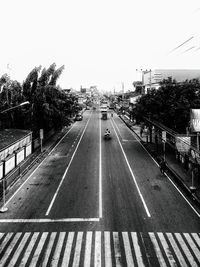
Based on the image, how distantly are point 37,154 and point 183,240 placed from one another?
2293 centimetres

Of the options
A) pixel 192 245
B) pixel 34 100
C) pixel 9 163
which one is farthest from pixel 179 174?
pixel 34 100

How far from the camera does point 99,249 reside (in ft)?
40.0

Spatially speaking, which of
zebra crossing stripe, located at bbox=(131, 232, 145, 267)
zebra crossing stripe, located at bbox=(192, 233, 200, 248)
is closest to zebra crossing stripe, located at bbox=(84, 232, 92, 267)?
zebra crossing stripe, located at bbox=(131, 232, 145, 267)

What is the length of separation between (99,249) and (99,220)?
3.28m

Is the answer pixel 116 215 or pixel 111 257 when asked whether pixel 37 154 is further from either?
pixel 111 257

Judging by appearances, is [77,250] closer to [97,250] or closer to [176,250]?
[97,250]

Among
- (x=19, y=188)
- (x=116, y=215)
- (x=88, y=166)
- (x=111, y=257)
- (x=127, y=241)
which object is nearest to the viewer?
(x=111, y=257)

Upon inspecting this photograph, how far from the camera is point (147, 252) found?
475 inches

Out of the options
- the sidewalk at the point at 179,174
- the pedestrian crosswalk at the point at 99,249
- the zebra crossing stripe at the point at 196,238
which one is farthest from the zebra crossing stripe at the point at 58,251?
the sidewalk at the point at 179,174

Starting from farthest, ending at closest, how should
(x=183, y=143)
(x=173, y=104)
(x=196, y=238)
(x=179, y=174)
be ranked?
(x=173, y=104)
(x=183, y=143)
(x=179, y=174)
(x=196, y=238)

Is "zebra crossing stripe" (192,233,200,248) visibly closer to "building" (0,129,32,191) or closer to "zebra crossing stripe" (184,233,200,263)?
"zebra crossing stripe" (184,233,200,263)

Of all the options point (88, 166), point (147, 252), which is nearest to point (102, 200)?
point (147, 252)

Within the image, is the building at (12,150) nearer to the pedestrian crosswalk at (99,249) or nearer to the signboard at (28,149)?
the signboard at (28,149)

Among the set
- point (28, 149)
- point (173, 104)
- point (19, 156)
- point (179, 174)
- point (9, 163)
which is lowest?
point (179, 174)
